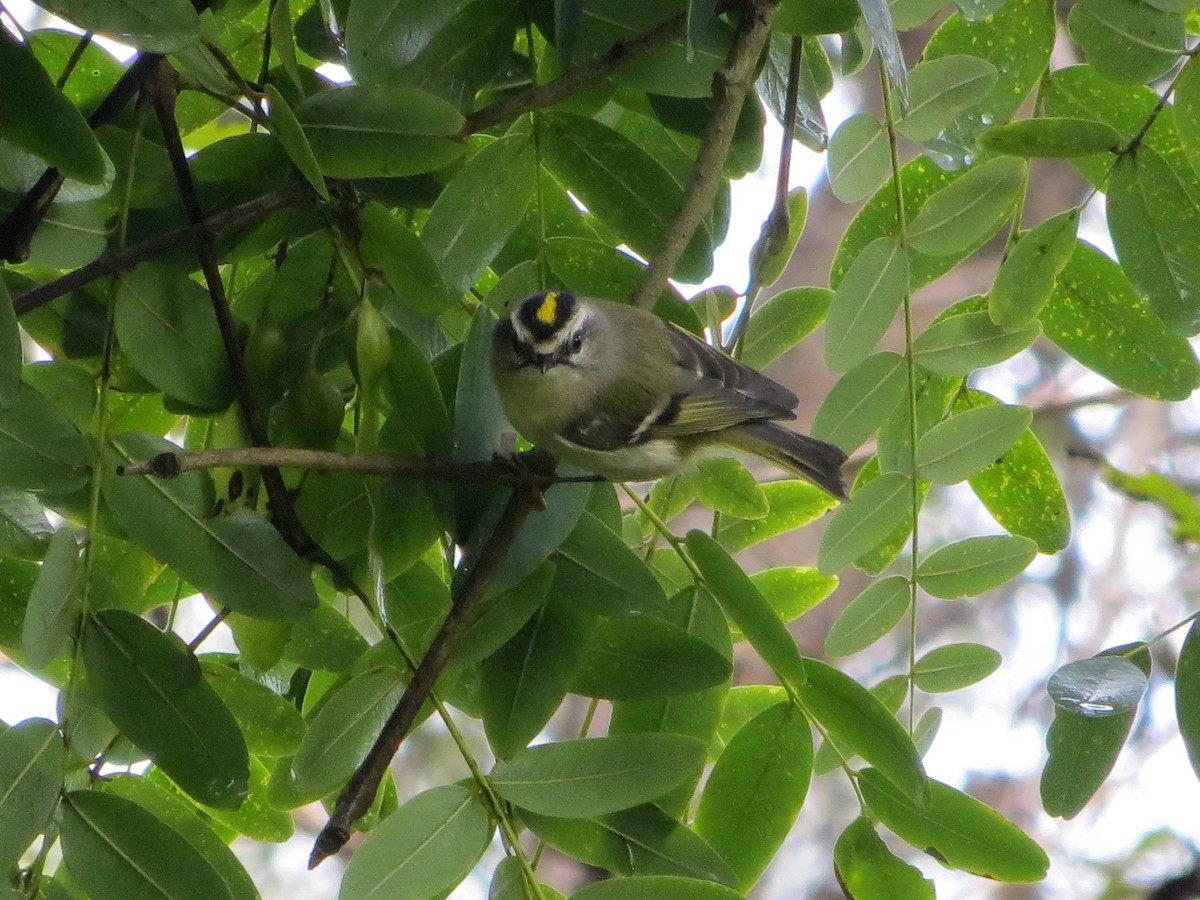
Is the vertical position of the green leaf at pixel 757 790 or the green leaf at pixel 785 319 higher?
the green leaf at pixel 785 319

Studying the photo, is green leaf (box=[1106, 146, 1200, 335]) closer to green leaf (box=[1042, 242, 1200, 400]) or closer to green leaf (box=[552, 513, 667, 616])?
green leaf (box=[1042, 242, 1200, 400])

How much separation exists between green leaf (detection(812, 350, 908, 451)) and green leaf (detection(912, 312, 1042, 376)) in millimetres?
44

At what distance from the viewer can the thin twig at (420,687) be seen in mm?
1188

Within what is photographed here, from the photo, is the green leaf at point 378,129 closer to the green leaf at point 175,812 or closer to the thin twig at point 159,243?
the thin twig at point 159,243

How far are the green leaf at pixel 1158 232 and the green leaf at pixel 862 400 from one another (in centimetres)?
36

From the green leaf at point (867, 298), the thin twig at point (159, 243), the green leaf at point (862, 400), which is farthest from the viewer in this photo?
the green leaf at point (862, 400)

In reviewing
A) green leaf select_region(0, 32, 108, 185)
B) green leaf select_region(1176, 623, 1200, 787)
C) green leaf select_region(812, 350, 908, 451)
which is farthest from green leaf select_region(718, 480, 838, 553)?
green leaf select_region(0, 32, 108, 185)

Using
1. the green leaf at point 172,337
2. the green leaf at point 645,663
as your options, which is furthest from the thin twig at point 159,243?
the green leaf at point 645,663

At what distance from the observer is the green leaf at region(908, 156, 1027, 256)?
1.78m

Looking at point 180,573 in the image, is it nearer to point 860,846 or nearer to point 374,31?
point 374,31

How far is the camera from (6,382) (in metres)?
1.22

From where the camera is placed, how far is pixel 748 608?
1.57 m

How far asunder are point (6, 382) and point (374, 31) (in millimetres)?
550

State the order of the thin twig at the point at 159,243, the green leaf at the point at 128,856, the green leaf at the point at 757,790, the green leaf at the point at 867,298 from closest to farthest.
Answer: the green leaf at the point at 128,856 < the thin twig at the point at 159,243 < the green leaf at the point at 757,790 < the green leaf at the point at 867,298
